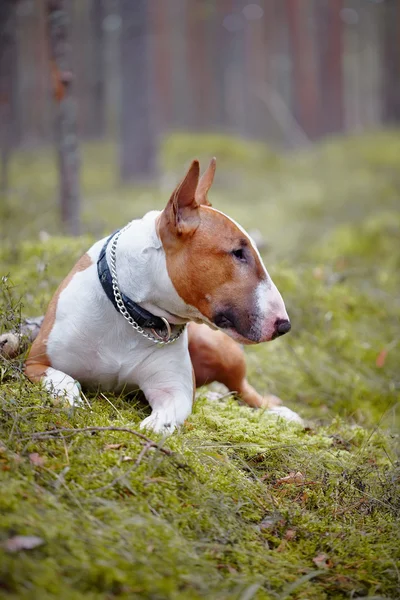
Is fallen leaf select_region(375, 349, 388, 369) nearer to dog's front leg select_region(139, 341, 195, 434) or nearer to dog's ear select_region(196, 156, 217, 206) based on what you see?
dog's front leg select_region(139, 341, 195, 434)

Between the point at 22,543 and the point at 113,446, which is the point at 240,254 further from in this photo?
the point at 22,543

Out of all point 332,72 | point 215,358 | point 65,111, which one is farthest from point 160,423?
point 332,72

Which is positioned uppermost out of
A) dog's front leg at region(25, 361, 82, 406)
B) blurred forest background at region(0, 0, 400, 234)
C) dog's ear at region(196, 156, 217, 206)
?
dog's ear at region(196, 156, 217, 206)

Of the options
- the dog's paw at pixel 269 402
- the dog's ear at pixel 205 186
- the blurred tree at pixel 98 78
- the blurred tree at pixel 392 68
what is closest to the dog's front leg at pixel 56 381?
the dog's ear at pixel 205 186

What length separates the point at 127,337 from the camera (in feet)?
11.7

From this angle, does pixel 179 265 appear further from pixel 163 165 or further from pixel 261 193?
pixel 163 165

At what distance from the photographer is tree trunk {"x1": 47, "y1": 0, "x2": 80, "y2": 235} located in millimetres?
6703

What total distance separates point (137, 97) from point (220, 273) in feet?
40.1

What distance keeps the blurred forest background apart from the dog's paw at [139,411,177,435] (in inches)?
485

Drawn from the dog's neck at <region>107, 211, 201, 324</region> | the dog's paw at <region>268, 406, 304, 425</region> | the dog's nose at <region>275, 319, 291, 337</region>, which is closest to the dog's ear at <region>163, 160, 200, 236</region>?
the dog's neck at <region>107, 211, 201, 324</region>

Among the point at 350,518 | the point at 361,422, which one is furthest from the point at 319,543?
the point at 361,422

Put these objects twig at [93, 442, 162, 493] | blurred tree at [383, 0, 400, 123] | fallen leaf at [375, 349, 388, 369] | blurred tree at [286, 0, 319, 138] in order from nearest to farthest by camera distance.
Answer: twig at [93, 442, 162, 493], fallen leaf at [375, 349, 388, 369], blurred tree at [286, 0, 319, 138], blurred tree at [383, 0, 400, 123]

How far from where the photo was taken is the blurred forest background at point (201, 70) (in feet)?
50.6

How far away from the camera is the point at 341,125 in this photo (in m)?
25.2
